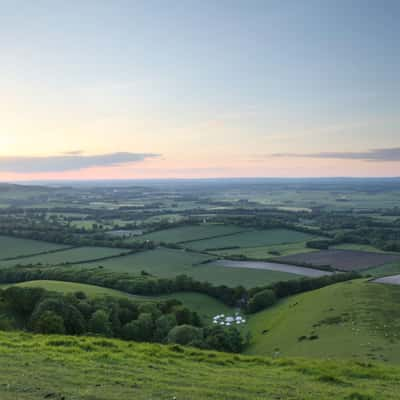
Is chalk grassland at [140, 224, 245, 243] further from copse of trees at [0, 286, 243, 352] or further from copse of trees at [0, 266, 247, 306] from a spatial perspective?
copse of trees at [0, 286, 243, 352]

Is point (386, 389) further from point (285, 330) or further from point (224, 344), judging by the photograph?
point (285, 330)

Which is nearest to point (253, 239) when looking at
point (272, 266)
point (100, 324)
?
point (272, 266)

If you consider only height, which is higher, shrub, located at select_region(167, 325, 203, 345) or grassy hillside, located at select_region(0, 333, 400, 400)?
grassy hillside, located at select_region(0, 333, 400, 400)

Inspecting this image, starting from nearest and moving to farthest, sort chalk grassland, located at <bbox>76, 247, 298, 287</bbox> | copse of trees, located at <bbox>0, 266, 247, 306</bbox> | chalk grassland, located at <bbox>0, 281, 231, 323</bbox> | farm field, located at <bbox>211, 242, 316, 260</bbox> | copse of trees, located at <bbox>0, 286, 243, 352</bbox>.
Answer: copse of trees, located at <bbox>0, 286, 243, 352</bbox> → chalk grassland, located at <bbox>0, 281, 231, 323</bbox> → copse of trees, located at <bbox>0, 266, 247, 306</bbox> → chalk grassland, located at <bbox>76, 247, 298, 287</bbox> → farm field, located at <bbox>211, 242, 316, 260</bbox>

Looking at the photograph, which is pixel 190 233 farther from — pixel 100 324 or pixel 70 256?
pixel 100 324

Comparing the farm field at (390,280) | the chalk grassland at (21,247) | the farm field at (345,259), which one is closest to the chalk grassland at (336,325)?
the farm field at (390,280)

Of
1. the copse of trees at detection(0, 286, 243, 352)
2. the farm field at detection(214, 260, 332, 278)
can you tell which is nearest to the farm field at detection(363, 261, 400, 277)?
the farm field at detection(214, 260, 332, 278)
